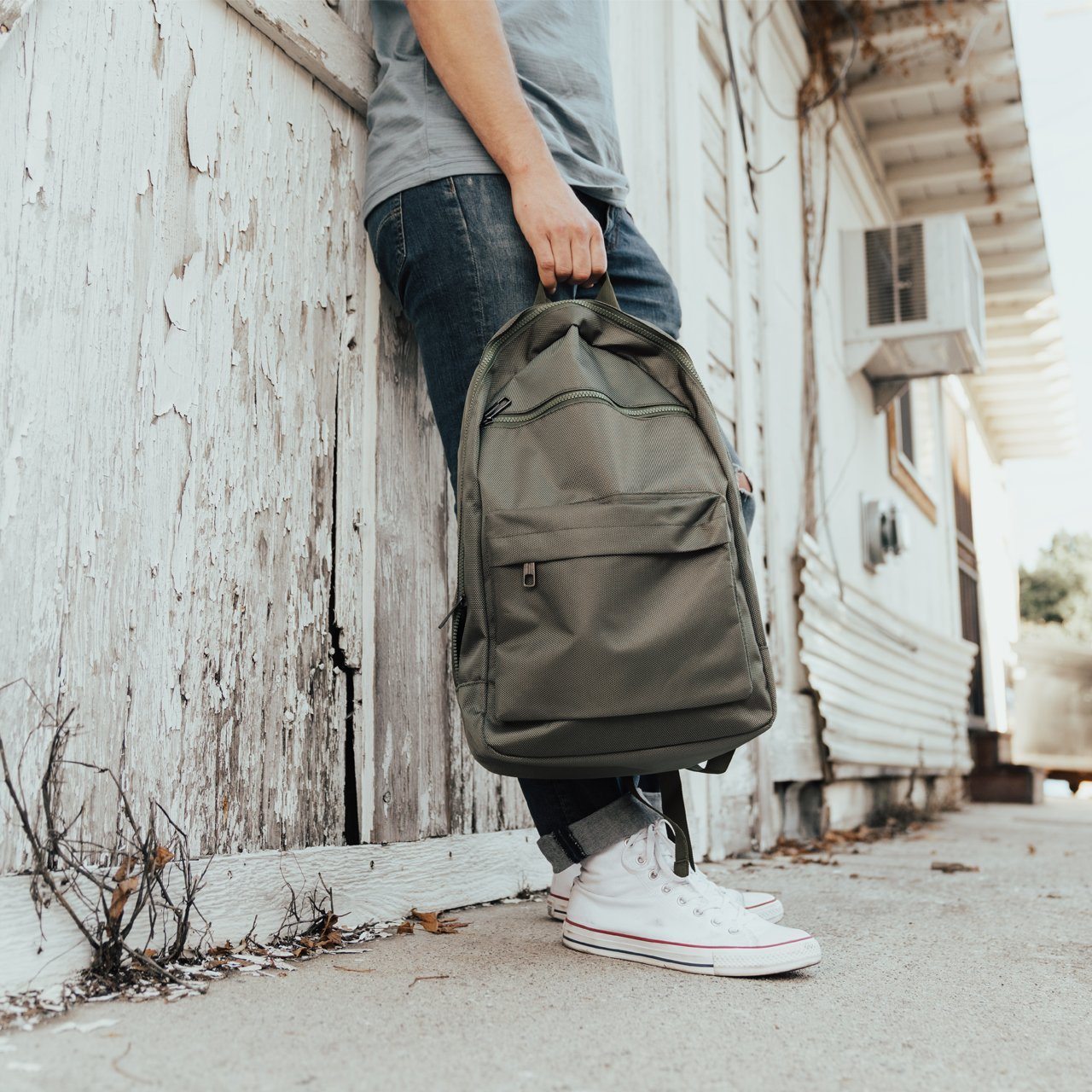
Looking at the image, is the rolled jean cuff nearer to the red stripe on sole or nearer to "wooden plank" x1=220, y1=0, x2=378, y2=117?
the red stripe on sole

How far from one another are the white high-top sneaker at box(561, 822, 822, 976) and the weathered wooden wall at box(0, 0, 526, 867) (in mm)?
384

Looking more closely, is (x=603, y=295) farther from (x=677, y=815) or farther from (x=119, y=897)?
(x=119, y=897)

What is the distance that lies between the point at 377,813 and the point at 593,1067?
75cm

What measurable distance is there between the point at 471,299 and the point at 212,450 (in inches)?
16.7

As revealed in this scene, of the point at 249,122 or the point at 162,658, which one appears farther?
the point at 249,122

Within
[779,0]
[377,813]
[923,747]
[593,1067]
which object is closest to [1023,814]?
[923,747]

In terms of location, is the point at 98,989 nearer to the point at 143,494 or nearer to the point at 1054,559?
the point at 143,494

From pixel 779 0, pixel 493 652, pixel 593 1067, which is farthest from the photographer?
pixel 779 0

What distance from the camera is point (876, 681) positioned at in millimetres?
4504

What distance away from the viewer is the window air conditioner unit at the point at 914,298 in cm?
479

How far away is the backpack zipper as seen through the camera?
1.37 m

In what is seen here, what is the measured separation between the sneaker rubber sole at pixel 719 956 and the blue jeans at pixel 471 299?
137 mm

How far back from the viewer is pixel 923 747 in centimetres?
511

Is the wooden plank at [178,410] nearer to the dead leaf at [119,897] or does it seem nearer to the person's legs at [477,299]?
the dead leaf at [119,897]
